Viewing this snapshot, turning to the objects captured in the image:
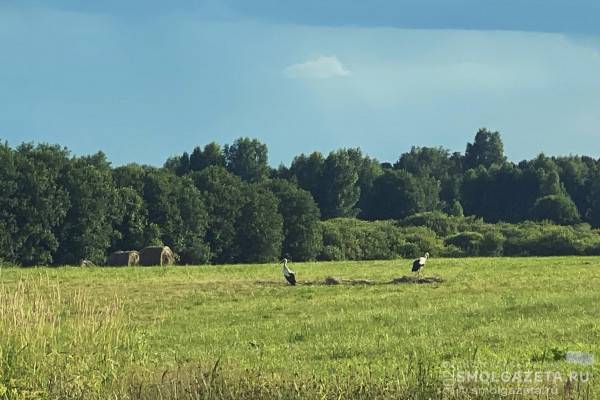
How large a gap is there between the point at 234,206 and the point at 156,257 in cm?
2419

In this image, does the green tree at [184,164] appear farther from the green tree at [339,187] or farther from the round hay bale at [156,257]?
the round hay bale at [156,257]

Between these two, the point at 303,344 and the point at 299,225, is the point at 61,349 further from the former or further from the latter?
the point at 299,225

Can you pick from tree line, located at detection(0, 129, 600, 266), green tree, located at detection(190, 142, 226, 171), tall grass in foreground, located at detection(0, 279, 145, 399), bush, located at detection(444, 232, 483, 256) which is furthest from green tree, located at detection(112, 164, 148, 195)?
tall grass in foreground, located at detection(0, 279, 145, 399)

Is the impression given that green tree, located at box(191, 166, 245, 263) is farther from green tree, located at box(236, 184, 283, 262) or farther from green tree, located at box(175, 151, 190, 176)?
green tree, located at box(175, 151, 190, 176)

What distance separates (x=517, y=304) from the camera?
18.9 m

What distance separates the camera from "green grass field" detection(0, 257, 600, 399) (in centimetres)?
854

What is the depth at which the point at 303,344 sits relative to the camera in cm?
1384

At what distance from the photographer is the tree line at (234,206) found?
62062 millimetres

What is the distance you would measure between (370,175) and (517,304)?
108m

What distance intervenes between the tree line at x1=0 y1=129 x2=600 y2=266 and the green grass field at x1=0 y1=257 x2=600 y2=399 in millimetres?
40903

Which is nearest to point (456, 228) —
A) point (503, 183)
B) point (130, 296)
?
point (503, 183)

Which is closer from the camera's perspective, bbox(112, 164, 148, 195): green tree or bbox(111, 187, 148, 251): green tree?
bbox(111, 187, 148, 251): green tree

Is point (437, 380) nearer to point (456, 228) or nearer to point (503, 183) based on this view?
point (456, 228)

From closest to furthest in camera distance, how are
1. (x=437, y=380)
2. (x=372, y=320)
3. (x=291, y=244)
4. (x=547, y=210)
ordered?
(x=437, y=380) → (x=372, y=320) → (x=291, y=244) → (x=547, y=210)
